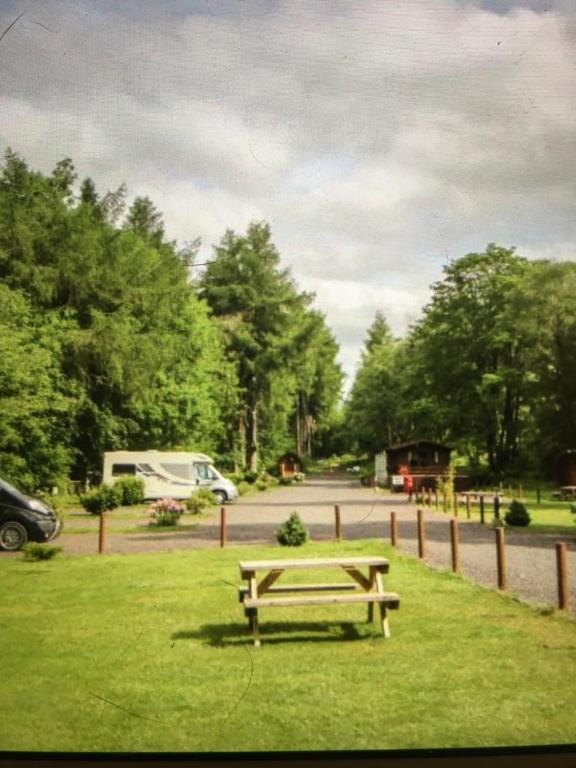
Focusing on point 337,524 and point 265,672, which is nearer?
point 265,672

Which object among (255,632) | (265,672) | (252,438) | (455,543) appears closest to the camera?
(265,672)

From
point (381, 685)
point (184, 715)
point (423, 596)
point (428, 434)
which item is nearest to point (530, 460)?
point (428, 434)

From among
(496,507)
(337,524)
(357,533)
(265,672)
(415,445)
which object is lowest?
(265,672)

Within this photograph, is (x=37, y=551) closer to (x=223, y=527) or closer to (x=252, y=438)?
(x=223, y=527)

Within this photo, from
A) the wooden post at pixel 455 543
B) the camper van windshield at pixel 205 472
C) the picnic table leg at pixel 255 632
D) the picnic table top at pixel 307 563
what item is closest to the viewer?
the picnic table leg at pixel 255 632

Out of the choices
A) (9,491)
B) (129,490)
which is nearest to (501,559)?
(129,490)

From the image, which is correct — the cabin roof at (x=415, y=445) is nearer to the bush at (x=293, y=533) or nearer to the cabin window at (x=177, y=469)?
the bush at (x=293, y=533)

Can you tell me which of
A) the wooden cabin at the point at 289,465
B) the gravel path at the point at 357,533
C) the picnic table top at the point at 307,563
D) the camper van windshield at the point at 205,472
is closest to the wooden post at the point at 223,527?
the gravel path at the point at 357,533
